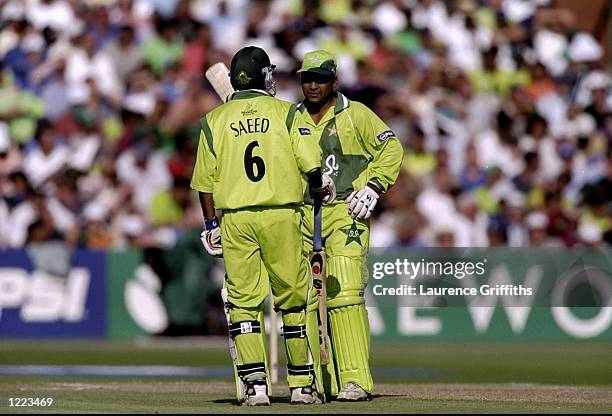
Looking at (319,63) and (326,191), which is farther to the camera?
(319,63)

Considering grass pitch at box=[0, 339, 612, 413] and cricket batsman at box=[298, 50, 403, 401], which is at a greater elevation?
cricket batsman at box=[298, 50, 403, 401]

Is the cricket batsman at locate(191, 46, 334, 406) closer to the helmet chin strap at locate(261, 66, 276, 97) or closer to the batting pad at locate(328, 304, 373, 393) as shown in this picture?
the helmet chin strap at locate(261, 66, 276, 97)

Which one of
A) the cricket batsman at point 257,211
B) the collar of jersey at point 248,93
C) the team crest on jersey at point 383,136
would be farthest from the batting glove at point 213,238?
the team crest on jersey at point 383,136

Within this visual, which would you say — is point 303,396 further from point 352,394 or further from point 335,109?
point 335,109

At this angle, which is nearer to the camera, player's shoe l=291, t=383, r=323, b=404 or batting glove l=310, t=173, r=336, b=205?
player's shoe l=291, t=383, r=323, b=404

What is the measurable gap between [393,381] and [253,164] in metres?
4.68

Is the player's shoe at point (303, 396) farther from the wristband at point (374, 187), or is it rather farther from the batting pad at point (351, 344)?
the wristband at point (374, 187)

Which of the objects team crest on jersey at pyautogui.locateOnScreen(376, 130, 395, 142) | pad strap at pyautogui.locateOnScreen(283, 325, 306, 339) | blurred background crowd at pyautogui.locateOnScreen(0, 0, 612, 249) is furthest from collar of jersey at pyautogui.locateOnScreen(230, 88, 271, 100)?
blurred background crowd at pyautogui.locateOnScreen(0, 0, 612, 249)

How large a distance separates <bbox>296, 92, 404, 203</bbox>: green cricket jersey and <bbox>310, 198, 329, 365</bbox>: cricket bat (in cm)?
38

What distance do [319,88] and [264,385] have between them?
2.29m

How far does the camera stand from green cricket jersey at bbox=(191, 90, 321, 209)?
10023mm

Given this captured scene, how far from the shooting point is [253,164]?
10.0 m

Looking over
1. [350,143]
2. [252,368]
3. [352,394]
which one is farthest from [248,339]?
[350,143]

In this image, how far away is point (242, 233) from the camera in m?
10.1
